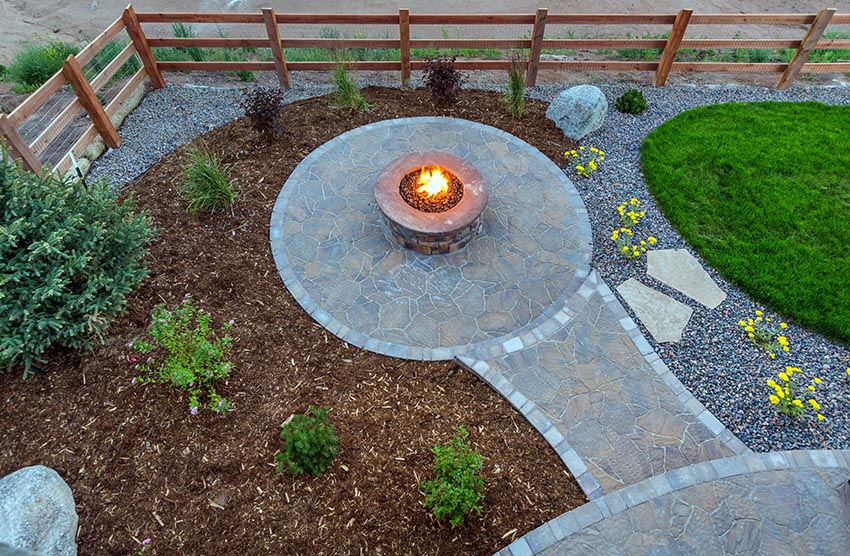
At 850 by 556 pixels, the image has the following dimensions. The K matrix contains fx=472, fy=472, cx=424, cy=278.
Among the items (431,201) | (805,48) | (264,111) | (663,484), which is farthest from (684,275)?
(264,111)

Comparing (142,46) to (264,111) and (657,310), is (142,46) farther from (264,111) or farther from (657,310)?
(657,310)

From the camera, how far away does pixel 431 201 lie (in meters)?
6.30

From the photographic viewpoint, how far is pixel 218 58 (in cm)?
1090

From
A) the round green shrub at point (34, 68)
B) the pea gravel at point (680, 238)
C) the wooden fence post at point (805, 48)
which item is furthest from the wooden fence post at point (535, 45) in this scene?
the round green shrub at point (34, 68)

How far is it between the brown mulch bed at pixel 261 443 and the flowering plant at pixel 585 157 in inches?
165

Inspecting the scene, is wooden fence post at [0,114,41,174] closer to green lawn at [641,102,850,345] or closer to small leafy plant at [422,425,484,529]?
small leafy plant at [422,425,484,529]

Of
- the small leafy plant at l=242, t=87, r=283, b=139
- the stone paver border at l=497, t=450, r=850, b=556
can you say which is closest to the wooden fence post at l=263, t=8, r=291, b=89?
the small leafy plant at l=242, t=87, r=283, b=139

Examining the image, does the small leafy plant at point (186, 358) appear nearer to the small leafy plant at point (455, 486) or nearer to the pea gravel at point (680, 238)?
the small leafy plant at point (455, 486)

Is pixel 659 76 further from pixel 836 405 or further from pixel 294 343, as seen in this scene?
pixel 294 343

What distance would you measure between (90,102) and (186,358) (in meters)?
4.80

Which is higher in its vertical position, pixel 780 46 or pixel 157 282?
pixel 780 46

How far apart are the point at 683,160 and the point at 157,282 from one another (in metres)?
7.85

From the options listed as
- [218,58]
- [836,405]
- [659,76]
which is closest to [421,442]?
[836,405]

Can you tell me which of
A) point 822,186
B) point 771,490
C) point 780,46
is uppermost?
point 780,46
